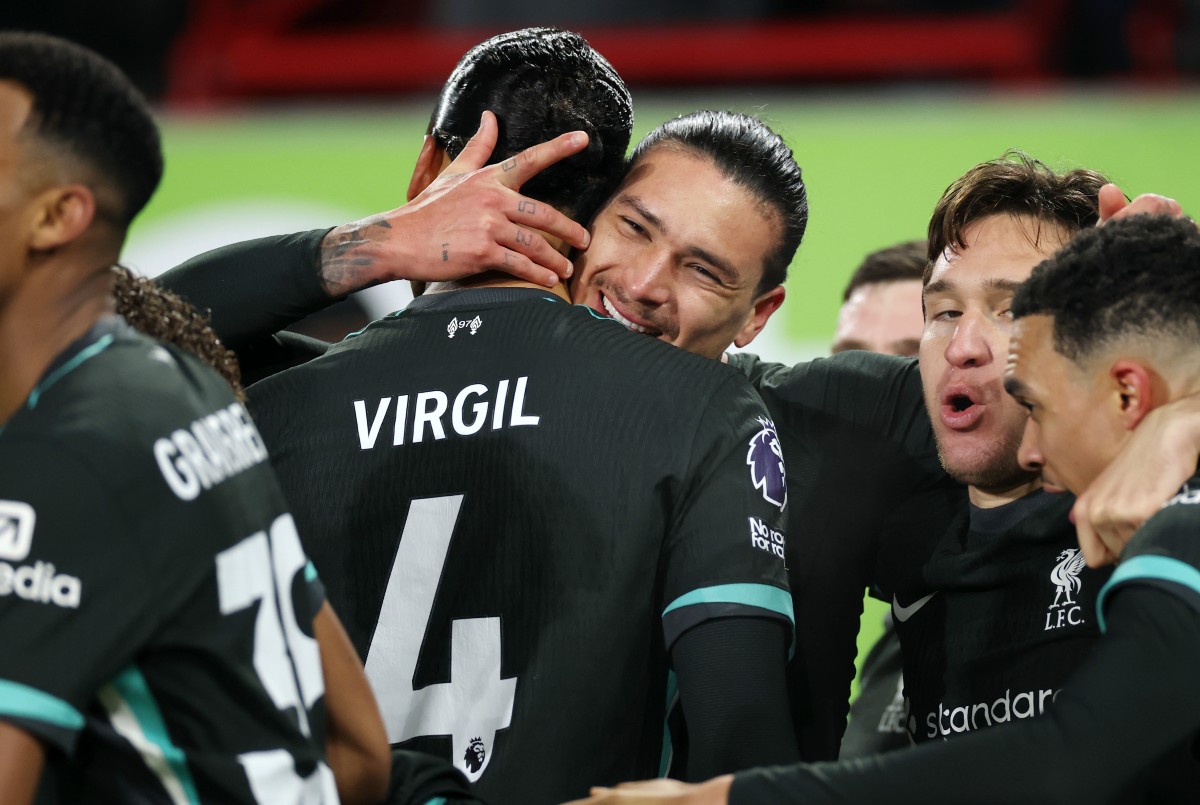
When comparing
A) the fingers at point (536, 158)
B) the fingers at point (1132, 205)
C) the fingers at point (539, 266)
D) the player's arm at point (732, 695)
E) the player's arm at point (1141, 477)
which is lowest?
the player's arm at point (732, 695)

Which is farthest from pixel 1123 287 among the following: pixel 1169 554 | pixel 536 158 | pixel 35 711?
pixel 35 711

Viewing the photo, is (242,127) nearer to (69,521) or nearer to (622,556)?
(622,556)

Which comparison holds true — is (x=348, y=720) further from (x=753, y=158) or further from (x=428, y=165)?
(x=753, y=158)

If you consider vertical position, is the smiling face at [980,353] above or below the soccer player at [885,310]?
below

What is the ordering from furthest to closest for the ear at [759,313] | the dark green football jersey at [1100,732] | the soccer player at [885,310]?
the soccer player at [885,310] → the ear at [759,313] → the dark green football jersey at [1100,732]

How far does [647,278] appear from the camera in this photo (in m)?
2.38

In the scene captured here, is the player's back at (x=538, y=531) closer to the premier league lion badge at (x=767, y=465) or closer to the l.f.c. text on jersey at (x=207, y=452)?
the premier league lion badge at (x=767, y=465)

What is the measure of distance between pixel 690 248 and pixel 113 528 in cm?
126

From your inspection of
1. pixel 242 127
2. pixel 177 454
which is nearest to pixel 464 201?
pixel 177 454

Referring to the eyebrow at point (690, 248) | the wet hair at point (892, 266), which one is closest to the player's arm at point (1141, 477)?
the eyebrow at point (690, 248)

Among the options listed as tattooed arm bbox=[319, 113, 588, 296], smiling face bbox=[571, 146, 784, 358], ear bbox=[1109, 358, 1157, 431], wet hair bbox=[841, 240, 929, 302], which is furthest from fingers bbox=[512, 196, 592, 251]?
wet hair bbox=[841, 240, 929, 302]

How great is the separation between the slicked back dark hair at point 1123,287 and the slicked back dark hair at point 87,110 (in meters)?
1.10

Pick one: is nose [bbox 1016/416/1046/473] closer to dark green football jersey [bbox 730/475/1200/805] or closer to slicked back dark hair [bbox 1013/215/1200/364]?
slicked back dark hair [bbox 1013/215/1200/364]

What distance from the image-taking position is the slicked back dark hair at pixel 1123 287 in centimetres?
179
